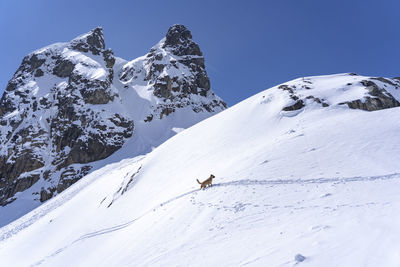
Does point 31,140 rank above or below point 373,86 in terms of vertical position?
above

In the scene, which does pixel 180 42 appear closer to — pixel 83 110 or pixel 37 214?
pixel 83 110

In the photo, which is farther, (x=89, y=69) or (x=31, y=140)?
(x=89, y=69)

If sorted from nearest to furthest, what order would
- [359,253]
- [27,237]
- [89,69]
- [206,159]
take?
[359,253] < [206,159] < [27,237] < [89,69]

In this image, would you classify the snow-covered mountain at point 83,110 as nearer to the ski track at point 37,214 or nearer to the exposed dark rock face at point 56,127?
the exposed dark rock face at point 56,127

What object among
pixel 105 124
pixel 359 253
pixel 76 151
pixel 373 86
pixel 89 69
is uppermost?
pixel 89 69

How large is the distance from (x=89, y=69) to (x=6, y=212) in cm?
5401

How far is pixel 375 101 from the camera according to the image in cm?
2520

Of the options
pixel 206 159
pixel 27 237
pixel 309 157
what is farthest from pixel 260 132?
pixel 27 237

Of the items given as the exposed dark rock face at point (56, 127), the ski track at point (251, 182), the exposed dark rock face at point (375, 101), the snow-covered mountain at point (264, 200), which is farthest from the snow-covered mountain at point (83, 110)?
the exposed dark rock face at point (375, 101)

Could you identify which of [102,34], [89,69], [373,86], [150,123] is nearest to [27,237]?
[373,86]

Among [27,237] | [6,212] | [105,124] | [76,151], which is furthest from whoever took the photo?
[105,124]

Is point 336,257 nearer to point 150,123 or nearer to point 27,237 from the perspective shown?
point 27,237

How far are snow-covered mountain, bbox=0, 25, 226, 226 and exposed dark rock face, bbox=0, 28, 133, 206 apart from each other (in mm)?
258

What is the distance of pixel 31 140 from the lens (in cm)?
7000
